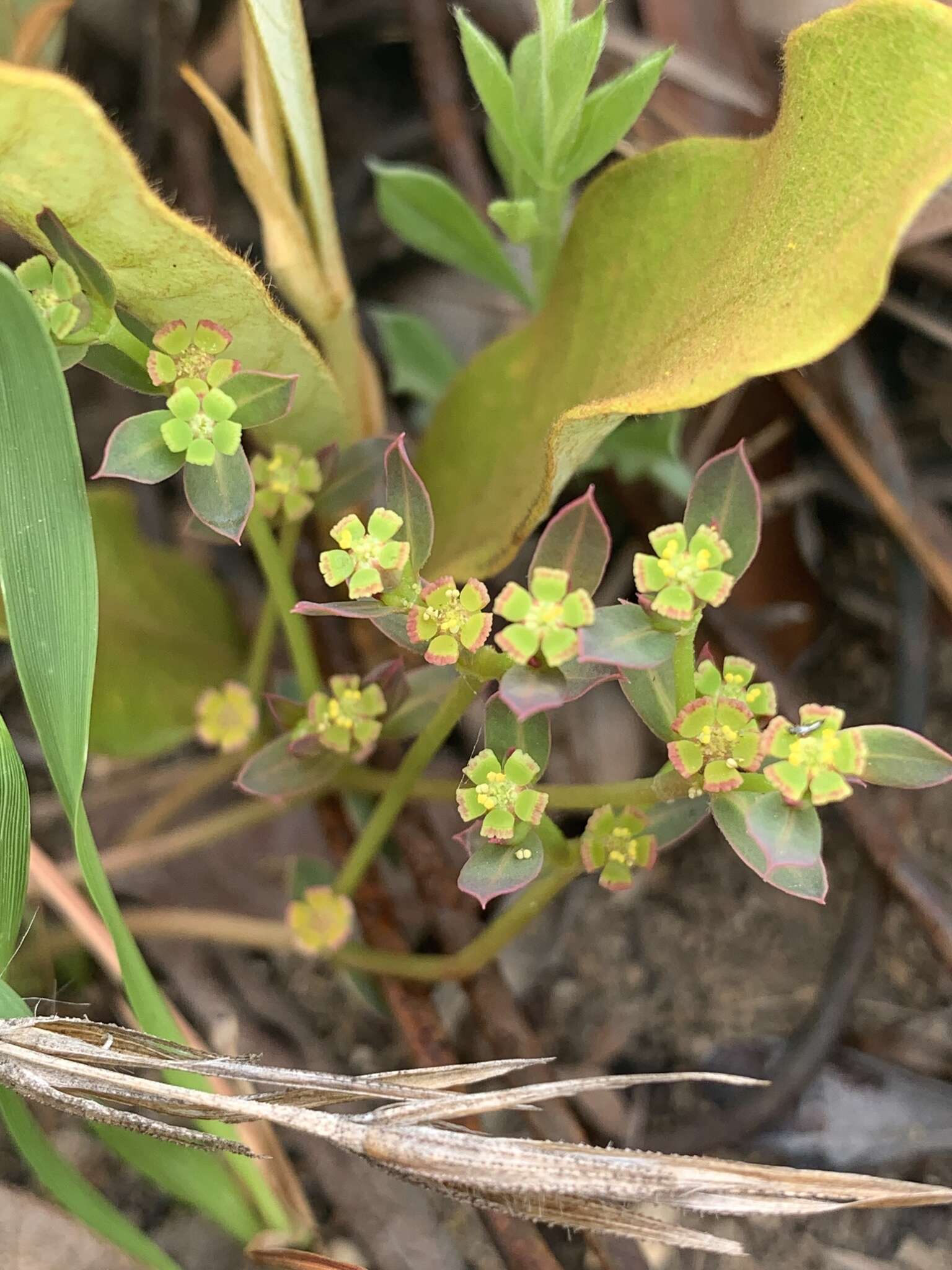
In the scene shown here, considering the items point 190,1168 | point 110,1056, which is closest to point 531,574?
point 110,1056

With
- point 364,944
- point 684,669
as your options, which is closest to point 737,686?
point 684,669

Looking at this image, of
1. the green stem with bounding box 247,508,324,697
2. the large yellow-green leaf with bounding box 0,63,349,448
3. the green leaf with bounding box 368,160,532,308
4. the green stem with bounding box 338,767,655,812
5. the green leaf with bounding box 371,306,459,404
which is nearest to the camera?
the large yellow-green leaf with bounding box 0,63,349,448

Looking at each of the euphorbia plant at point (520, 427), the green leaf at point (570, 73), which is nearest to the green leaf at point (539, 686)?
the euphorbia plant at point (520, 427)

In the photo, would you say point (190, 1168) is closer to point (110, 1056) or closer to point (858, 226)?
point (110, 1056)

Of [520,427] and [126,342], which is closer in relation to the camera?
[126,342]

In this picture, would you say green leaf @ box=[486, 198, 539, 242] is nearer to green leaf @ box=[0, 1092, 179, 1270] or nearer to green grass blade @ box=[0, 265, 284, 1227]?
green grass blade @ box=[0, 265, 284, 1227]

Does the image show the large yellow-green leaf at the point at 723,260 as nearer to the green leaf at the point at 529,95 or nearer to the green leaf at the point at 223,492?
the green leaf at the point at 529,95

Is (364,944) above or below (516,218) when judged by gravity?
below

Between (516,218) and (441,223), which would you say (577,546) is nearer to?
(516,218)

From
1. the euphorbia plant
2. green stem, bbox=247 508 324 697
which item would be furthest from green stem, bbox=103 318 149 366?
green stem, bbox=247 508 324 697
